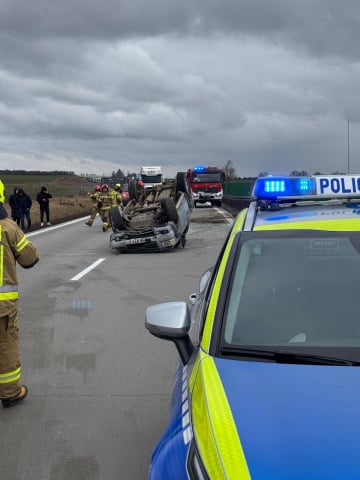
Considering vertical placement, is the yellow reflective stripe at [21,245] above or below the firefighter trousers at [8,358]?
above

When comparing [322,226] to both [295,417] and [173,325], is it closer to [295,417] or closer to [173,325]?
[173,325]

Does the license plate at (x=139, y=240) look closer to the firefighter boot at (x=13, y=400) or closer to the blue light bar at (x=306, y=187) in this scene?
the firefighter boot at (x=13, y=400)

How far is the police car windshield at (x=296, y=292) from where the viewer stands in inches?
108

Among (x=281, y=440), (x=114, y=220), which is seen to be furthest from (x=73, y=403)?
(x=114, y=220)

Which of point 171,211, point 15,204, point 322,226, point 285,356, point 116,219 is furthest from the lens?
point 15,204

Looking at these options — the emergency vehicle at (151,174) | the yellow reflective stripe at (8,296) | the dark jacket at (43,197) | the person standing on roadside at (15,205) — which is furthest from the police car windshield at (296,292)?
the emergency vehicle at (151,174)

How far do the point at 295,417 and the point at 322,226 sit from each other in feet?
4.91

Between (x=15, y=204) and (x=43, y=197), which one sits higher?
(x=43, y=197)

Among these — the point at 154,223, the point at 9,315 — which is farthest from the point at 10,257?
the point at 154,223

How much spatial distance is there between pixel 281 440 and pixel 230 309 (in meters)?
1.00

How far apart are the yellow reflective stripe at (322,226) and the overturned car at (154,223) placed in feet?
37.3

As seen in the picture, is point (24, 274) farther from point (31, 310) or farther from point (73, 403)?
point (73, 403)

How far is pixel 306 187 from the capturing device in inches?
171

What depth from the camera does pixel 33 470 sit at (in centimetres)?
358
